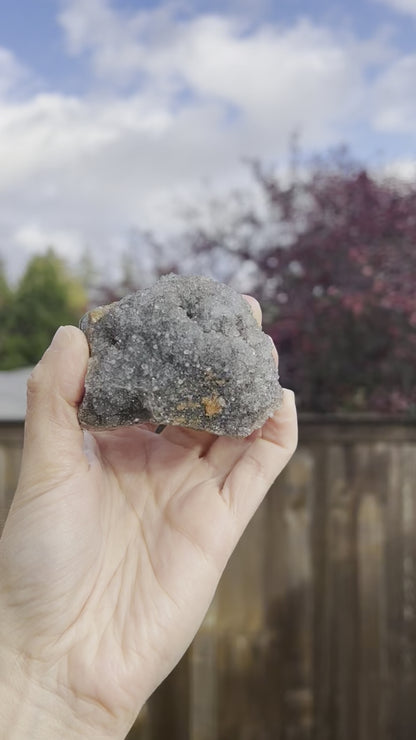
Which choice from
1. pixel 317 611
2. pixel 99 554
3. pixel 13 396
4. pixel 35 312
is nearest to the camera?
pixel 99 554

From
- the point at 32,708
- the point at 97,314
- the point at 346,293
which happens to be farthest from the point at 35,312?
the point at 32,708

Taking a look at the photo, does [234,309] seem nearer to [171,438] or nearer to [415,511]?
[171,438]

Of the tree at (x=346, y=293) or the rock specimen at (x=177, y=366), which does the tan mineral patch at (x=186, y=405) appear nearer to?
the rock specimen at (x=177, y=366)

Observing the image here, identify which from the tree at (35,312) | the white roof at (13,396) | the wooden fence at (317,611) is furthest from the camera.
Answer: the tree at (35,312)

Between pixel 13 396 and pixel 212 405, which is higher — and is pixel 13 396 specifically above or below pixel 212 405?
below

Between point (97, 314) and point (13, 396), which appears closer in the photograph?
point (97, 314)

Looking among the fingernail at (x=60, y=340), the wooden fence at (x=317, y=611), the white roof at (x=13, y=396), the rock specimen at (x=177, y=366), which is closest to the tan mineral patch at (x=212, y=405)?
the rock specimen at (x=177, y=366)

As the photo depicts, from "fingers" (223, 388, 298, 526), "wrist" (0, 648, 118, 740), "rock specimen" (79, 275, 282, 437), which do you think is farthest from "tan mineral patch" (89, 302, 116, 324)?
"wrist" (0, 648, 118, 740)

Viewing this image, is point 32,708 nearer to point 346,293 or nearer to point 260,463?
point 260,463
